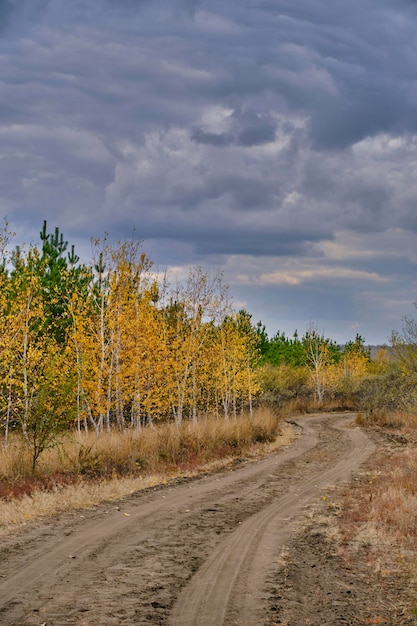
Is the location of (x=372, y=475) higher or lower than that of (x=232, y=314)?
lower

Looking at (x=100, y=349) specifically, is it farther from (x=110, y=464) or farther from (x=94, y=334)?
(x=110, y=464)

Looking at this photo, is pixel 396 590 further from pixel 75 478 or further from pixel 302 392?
pixel 302 392

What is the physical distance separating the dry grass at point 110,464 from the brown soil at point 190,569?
34.6 inches

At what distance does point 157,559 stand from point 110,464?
27.8 ft

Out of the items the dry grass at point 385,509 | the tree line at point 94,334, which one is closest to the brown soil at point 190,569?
the dry grass at point 385,509

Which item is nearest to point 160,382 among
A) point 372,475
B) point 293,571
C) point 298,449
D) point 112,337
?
point 112,337

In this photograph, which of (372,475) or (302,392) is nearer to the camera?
(372,475)

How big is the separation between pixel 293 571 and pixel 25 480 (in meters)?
8.24

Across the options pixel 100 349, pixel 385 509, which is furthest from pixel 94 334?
pixel 385 509

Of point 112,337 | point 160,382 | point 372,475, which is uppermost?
point 112,337

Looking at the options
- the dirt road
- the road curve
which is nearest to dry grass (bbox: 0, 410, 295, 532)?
the dirt road

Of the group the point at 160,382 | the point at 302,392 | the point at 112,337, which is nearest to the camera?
the point at 112,337

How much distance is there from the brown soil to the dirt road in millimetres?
17

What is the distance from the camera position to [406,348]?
37438 millimetres
